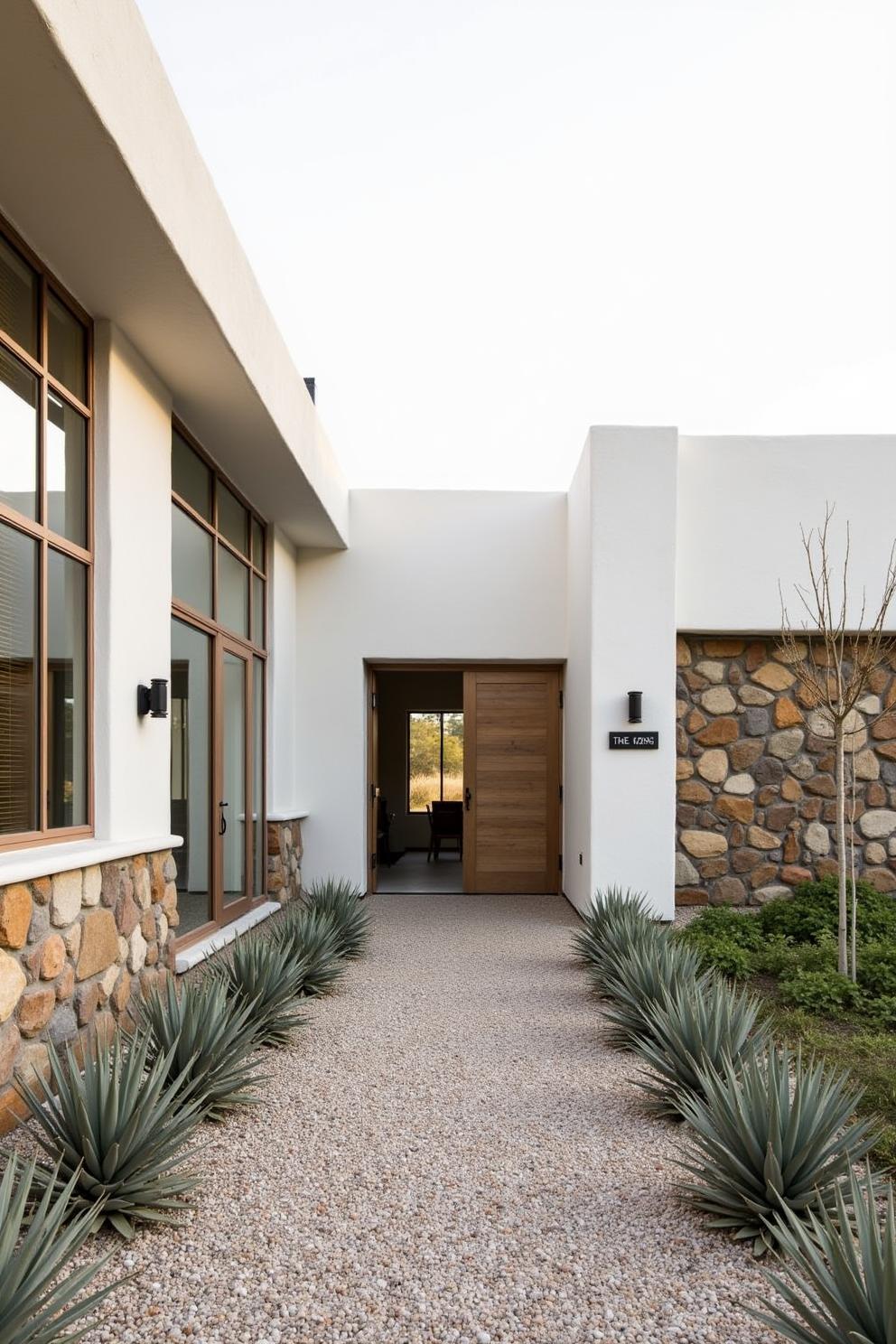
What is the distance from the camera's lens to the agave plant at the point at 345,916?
6207 mm

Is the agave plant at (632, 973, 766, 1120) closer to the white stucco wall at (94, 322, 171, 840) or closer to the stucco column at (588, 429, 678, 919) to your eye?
the white stucco wall at (94, 322, 171, 840)

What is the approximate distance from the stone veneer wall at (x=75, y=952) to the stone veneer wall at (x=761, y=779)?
4.81 meters

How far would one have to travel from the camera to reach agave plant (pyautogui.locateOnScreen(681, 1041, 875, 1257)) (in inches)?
96.9

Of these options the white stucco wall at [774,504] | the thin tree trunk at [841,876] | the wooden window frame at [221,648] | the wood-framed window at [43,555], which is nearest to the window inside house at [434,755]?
→ the wooden window frame at [221,648]

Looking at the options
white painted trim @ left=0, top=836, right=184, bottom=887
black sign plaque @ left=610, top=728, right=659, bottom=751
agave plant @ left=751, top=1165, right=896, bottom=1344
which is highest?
black sign plaque @ left=610, top=728, right=659, bottom=751

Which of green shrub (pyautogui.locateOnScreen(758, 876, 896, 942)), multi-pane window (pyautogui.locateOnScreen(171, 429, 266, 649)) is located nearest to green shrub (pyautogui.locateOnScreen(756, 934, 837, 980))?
green shrub (pyautogui.locateOnScreen(758, 876, 896, 942))

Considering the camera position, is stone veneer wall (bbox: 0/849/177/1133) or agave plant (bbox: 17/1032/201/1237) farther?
stone veneer wall (bbox: 0/849/177/1133)

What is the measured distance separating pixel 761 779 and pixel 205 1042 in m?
5.97

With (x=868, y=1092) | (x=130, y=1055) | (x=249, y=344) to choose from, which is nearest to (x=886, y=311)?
(x=249, y=344)

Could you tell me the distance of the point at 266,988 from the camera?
4.32 meters

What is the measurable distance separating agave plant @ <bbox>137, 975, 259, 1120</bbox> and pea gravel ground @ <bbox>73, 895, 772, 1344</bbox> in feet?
0.38

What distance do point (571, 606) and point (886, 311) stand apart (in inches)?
320

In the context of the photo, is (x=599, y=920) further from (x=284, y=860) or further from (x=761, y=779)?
(x=284, y=860)

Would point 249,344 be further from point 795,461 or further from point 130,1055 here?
point 795,461
